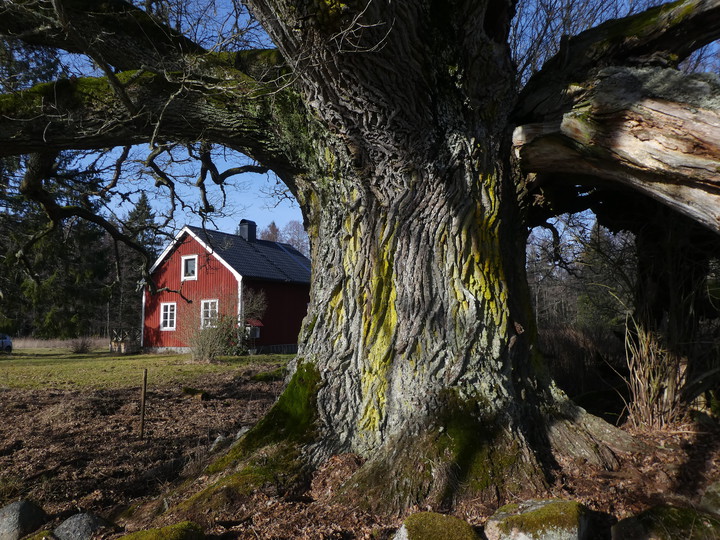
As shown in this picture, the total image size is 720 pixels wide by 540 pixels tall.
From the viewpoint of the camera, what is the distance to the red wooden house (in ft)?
70.6

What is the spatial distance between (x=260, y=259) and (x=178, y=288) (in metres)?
4.07

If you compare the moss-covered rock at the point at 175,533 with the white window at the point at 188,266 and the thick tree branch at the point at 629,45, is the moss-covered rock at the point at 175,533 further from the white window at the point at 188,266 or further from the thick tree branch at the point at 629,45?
the white window at the point at 188,266

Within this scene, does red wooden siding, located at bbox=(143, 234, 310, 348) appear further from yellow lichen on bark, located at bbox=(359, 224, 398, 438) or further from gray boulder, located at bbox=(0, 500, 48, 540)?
yellow lichen on bark, located at bbox=(359, 224, 398, 438)

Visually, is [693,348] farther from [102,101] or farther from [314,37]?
[102,101]

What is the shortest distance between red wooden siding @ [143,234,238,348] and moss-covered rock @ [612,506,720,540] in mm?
18142

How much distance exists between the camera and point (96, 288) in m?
27.4

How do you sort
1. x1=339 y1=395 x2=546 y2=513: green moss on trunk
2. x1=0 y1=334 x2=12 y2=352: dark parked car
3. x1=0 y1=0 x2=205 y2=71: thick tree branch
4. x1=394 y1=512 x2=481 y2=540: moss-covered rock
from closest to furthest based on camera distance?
x1=394 y1=512 x2=481 y2=540: moss-covered rock, x1=339 y1=395 x2=546 y2=513: green moss on trunk, x1=0 y1=0 x2=205 y2=71: thick tree branch, x1=0 y1=334 x2=12 y2=352: dark parked car

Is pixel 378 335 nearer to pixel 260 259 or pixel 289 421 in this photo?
pixel 289 421

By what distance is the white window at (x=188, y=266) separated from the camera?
920 inches

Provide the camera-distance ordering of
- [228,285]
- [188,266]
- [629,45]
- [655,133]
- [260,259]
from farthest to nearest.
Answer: [260,259] < [188,266] < [228,285] < [629,45] < [655,133]

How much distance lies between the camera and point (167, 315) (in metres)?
23.8

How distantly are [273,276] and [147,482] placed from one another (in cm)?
1824

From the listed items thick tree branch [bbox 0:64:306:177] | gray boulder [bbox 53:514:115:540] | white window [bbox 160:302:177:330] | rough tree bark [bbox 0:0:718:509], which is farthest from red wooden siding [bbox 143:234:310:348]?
gray boulder [bbox 53:514:115:540]

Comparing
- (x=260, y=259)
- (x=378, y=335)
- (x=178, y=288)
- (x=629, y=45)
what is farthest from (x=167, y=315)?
(x=629, y=45)
